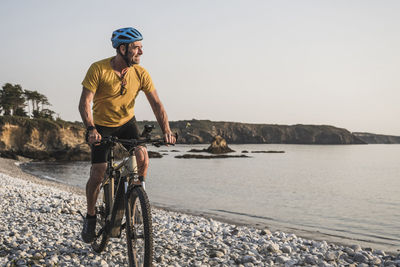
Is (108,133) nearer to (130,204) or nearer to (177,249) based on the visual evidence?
(130,204)

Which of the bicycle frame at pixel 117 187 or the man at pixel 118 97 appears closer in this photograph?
the bicycle frame at pixel 117 187

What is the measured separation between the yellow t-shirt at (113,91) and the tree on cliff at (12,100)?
225 ft

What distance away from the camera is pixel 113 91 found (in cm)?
389

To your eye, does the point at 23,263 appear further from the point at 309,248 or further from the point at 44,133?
the point at 44,133

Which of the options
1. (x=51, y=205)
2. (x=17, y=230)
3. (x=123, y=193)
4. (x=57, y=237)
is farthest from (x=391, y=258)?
(x=51, y=205)

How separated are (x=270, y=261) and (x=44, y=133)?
164 feet

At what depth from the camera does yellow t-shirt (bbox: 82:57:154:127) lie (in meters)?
3.79

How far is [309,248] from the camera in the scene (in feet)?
19.5

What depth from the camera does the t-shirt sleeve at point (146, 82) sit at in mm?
4023

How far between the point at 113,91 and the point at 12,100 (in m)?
69.3

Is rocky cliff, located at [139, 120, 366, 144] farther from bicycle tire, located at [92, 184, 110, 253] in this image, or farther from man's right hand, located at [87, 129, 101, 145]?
man's right hand, located at [87, 129, 101, 145]

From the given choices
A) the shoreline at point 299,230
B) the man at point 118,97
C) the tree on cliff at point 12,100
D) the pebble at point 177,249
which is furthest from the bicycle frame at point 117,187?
the tree on cliff at point 12,100

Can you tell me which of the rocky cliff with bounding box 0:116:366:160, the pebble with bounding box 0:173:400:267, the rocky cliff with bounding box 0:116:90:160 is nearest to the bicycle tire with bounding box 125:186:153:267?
the pebble with bounding box 0:173:400:267

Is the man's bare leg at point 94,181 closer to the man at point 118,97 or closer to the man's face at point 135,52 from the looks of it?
the man at point 118,97
